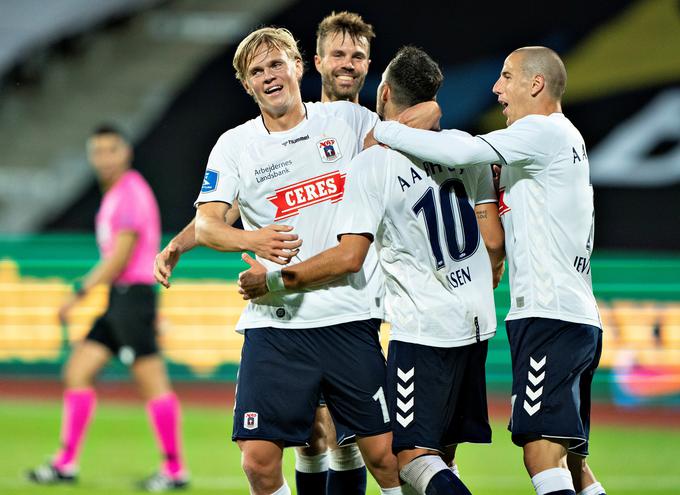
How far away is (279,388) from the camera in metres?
4.54

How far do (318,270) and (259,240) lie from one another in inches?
10.3

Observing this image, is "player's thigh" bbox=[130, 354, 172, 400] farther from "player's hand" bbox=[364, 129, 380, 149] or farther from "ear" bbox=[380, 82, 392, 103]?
"ear" bbox=[380, 82, 392, 103]

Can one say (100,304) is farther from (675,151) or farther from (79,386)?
(675,151)

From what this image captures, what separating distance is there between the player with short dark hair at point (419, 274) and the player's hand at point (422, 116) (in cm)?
3

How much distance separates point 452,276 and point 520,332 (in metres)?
0.37

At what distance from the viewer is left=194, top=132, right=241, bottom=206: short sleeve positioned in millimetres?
4609

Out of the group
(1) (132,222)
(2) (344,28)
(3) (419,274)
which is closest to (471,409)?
(3) (419,274)

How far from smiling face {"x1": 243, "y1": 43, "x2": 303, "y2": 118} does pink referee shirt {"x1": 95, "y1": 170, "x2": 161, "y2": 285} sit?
3100 millimetres

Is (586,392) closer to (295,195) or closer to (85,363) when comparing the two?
(295,195)

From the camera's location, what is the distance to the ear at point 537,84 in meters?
4.62

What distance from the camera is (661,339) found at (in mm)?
11391

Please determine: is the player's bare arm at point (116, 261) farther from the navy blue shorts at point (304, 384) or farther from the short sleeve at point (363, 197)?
the short sleeve at point (363, 197)

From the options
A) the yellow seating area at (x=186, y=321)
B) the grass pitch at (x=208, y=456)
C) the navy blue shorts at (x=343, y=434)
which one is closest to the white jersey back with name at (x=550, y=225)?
the navy blue shorts at (x=343, y=434)

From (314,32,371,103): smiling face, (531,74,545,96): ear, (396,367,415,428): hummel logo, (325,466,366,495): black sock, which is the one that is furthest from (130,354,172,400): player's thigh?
(531,74,545,96): ear
